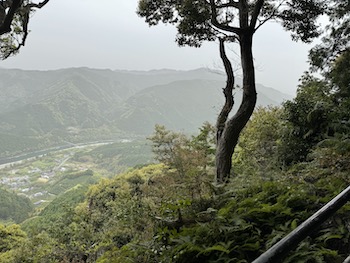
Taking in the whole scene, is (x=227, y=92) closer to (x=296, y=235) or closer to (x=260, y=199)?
(x=260, y=199)

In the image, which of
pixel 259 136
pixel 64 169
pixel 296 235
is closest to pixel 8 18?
pixel 296 235

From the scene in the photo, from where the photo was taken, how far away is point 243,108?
21.9 feet

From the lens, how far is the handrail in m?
0.87

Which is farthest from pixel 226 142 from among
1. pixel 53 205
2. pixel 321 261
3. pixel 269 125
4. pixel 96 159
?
pixel 96 159

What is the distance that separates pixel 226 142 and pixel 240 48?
2032 millimetres

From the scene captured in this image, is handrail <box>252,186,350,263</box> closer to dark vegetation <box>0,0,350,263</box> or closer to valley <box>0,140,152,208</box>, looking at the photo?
dark vegetation <box>0,0,350,263</box>

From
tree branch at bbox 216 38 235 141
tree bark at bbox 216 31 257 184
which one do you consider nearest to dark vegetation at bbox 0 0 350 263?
tree bark at bbox 216 31 257 184

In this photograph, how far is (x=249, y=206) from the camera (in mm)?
3604

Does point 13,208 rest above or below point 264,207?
below

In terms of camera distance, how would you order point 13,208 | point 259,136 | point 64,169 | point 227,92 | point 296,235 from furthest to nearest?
point 64,169, point 13,208, point 259,136, point 227,92, point 296,235

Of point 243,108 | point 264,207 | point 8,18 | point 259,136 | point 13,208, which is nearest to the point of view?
point 264,207

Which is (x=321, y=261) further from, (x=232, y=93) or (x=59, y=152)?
(x=59, y=152)

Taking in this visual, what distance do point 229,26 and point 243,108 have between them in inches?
68.5

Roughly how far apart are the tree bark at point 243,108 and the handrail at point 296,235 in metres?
5.50
